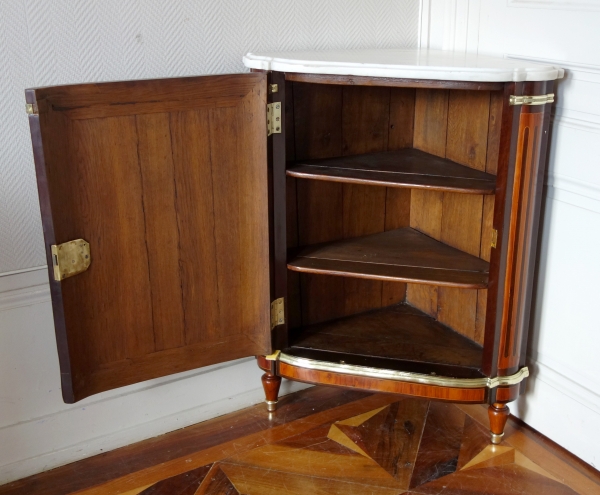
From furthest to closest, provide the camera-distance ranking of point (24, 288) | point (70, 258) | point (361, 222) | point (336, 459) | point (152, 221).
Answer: point (361, 222) < point (336, 459) < point (24, 288) < point (152, 221) < point (70, 258)

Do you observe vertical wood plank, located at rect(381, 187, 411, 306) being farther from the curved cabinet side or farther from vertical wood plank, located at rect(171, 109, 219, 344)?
vertical wood plank, located at rect(171, 109, 219, 344)

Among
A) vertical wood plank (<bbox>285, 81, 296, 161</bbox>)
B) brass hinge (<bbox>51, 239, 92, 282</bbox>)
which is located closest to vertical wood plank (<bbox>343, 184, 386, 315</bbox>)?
vertical wood plank (<bbox>285, 81, 296, 161</bbox>)

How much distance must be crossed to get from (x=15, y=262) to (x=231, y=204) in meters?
0.52

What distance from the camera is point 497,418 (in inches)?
70.7

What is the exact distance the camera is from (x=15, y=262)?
165 centimetres

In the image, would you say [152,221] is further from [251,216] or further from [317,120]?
[317,120]

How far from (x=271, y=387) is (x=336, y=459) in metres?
0.28

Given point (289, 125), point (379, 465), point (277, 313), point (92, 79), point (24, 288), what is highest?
point (92, 79)

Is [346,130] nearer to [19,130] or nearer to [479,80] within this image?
[479,80]

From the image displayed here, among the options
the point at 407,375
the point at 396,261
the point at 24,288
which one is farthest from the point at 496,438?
the point at 24,288

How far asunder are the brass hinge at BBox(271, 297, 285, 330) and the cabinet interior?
10cm

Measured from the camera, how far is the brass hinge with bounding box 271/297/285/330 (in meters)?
1.80

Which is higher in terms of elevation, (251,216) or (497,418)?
(251,216)

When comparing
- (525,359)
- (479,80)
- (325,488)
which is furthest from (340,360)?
(479,80)
